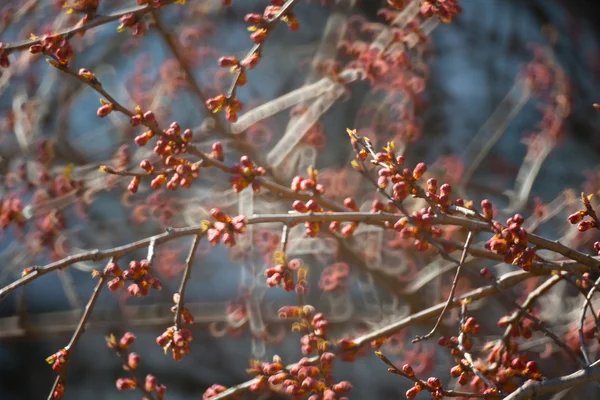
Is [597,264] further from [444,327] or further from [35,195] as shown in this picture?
[35,195]

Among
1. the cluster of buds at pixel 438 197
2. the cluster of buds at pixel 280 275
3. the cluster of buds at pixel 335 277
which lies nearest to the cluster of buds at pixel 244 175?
the cluster of buds at pixel 280 275

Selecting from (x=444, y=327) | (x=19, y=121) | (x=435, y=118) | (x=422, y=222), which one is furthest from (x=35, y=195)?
(x=435, y=118)

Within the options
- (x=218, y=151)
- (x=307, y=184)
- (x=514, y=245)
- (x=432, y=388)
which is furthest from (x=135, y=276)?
(x=514, y=245)

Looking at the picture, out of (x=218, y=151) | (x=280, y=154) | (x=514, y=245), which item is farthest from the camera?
(x=280, y=154)

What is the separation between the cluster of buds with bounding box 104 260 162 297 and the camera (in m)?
1.54

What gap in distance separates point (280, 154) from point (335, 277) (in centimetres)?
65

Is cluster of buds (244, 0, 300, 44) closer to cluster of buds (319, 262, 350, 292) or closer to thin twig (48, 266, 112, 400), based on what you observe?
thin twig (48, 266, 112, 400)

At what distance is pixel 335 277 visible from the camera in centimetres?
298

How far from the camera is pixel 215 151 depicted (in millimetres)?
1742

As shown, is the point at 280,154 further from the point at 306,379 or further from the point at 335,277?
the point at 306,379

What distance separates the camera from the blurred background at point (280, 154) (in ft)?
10.7

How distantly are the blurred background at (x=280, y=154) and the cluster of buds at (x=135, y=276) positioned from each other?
1.24 m

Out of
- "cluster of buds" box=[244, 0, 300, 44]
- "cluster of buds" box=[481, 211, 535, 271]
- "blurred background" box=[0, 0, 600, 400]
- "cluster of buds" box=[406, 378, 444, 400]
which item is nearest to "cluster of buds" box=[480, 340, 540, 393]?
"cluster of buds" box=[406, 378, 444, 400]

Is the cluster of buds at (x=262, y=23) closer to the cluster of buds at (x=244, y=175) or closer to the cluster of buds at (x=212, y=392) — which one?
the cluster of buds at (x=244, y=175)
